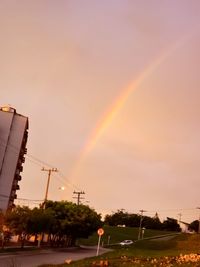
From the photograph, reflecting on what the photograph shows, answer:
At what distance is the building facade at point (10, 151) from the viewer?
4188 inches

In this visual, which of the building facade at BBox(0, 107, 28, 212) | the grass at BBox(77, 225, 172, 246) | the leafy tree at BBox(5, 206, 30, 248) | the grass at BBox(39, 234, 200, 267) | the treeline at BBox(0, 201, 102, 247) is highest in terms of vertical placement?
the building facade at BBox(0, 107, 28, 212)

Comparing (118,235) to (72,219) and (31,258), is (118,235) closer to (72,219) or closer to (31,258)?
(72,219)

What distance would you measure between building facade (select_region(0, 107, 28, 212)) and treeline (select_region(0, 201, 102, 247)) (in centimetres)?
1460

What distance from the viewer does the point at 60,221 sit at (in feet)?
293

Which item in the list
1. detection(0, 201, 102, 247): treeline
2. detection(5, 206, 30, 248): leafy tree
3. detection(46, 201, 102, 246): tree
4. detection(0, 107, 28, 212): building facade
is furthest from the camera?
detection(0, 107, 28, 212): building facade

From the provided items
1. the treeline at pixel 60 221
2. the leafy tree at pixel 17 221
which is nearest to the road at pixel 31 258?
the leafy tree at pixel 17 221

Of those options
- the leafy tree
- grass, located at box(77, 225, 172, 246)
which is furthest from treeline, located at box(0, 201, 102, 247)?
grass, located at box(77, 225, 172, 246)

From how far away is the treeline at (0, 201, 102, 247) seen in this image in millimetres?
67438

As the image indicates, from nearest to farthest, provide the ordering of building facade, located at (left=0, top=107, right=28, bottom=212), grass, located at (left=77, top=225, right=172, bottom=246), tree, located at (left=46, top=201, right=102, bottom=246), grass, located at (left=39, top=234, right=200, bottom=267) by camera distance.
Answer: grass, located at (left=39, top=234, right=200, bottom=267), tree, located at (left=46, top=201, right=102, bottom=246), building facade, located at (left=0, top=107, right=28, bottom=212), grass, located at (left=77, top=225, right=172, bottom=246)

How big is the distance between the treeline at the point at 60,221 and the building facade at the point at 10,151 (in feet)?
47.9

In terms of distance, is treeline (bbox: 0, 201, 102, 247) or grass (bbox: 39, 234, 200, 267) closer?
grass (bbox: 39, 234, 200, 267)

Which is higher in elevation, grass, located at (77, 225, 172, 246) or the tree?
grass, located at (77, 225, 172, 246)

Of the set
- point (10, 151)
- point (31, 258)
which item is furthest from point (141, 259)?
point (10, 151)

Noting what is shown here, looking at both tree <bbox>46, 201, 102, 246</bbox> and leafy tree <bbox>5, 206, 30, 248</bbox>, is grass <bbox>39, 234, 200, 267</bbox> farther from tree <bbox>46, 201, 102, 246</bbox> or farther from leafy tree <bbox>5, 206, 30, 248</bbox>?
tree <bbox>46, 201, 102, 246</bbox>
